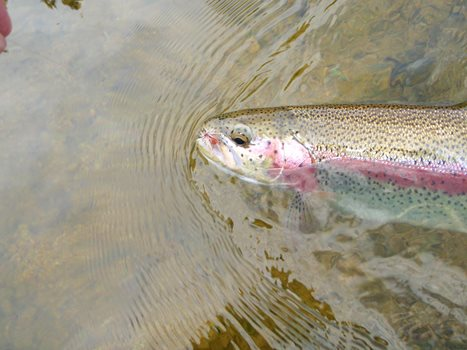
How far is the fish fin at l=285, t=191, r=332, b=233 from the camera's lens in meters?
3.37

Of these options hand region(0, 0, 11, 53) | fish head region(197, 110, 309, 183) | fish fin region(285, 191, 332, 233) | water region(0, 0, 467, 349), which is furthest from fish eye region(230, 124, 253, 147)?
hand region(0, 0, 11, 53)

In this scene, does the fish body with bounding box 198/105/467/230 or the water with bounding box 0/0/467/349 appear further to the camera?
the fish body with bounding box 198/105/467/230

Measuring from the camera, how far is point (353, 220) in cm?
338

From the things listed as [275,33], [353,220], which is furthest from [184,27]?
[353,220]

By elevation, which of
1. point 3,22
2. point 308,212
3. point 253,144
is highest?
point 3,22

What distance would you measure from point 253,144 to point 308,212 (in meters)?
0.63

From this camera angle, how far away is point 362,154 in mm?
3270

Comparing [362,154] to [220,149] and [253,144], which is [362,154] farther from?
[220,149]

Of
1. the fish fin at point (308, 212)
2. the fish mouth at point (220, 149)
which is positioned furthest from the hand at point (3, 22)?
the fish fin at point (308, 212)

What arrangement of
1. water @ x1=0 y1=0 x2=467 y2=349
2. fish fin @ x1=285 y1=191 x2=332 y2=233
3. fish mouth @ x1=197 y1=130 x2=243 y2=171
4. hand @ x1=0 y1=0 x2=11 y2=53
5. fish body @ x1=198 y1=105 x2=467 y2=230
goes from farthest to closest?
fish mouth @ x1=197 y1=130 x2=243 y2=171 → fish fin @ x1=285 y1=191 x2=332 y2=233 → fish body @ x1=198 y1=105 x2=467 y2=230 → water @ x1=0 y1=0 x2=467 y2=349 → hand @ x1=0 y1=0 x2=11 y2=53

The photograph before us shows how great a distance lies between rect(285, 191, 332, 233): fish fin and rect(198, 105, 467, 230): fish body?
0.05m

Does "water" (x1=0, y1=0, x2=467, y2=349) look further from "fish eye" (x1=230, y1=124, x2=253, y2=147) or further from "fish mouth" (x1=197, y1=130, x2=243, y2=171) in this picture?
"fish eye" (x1=230, y1=124, x2=253, y2=147)

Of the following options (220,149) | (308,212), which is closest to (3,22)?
(220,149)

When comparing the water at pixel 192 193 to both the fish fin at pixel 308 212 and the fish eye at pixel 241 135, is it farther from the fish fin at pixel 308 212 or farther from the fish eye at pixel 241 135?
the fish eye at pixel 241 135
